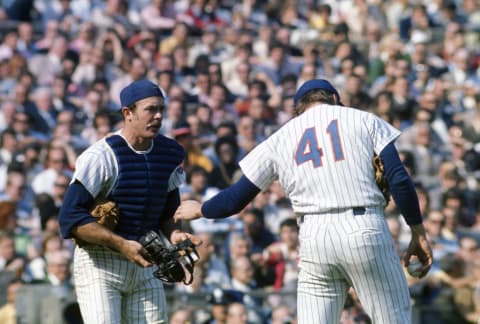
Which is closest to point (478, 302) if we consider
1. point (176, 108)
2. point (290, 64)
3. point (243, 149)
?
point (243, 149)

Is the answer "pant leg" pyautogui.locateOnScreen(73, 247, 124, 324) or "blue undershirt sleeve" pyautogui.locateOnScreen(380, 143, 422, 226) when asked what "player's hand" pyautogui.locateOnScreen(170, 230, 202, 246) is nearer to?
"pant leg" pyautogui.locateOnScreen(73, 247, 124, 324)

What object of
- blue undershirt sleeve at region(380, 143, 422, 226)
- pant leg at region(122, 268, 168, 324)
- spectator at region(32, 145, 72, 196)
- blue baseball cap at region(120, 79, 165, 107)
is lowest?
pant leg at region(122, 268, 168, 324)

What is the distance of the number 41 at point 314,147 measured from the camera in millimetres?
6715

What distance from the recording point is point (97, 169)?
23.0 feet

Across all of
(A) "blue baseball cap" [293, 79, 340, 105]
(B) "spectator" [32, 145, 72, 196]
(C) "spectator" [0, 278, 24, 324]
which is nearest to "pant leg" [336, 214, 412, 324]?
(A) "blue baseball cap" [293, 79, 340, 105]

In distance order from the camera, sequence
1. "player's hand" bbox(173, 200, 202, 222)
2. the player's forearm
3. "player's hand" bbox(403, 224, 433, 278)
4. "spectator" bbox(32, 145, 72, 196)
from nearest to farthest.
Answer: "player's hand" bbox(403, 224, 433, 278), "player's hand" bbox(173, 200, 202, 222), the player's forearm, "spectator" bbox(32, 145, 72, 196)

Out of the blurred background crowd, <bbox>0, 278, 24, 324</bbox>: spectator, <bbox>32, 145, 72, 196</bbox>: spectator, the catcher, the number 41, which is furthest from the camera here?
<bbox>32, 145, 72, 196</bbox>: spectator

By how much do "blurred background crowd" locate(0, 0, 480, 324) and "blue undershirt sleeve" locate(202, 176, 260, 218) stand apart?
3483 mm

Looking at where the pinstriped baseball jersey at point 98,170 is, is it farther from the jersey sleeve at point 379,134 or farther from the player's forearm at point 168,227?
the jersey sleeve at point 379,134

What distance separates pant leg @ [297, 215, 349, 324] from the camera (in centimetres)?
671

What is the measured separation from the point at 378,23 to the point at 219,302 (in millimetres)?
9383

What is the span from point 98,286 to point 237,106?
833cm

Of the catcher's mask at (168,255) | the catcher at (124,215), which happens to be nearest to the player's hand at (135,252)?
the catcher at (124,215)

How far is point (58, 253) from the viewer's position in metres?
11.0
